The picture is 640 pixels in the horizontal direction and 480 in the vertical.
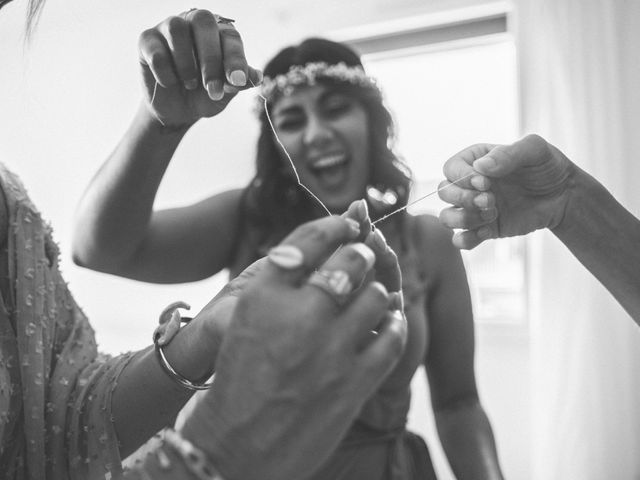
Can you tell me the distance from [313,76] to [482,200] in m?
0.61

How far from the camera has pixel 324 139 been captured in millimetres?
1021

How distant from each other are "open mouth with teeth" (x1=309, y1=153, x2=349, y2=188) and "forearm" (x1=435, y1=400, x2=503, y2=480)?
1.69ft

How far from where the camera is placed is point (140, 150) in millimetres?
645

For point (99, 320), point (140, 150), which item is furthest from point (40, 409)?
point (99, 320)

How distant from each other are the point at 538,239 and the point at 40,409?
1.42m

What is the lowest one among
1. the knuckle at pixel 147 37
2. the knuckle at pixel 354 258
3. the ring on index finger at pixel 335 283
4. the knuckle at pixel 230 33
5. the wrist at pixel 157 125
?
the ring on index finger at pixel 335 283

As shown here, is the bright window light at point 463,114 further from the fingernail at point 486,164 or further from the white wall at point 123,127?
the fingernail at point 486,164

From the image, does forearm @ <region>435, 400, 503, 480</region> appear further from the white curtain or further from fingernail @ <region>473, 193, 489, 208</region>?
the white curtain

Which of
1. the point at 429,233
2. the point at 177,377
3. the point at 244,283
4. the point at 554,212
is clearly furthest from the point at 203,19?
the point at 429,233

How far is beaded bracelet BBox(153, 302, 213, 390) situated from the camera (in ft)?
1.76

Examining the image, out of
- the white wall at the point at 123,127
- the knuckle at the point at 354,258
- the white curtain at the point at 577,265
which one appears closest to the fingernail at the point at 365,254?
the knuckle at the point at 354,258

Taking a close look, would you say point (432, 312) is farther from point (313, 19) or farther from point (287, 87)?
point (313, 19)

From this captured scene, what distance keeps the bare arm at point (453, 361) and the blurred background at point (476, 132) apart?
635 mm

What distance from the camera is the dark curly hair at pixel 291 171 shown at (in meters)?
1.09
